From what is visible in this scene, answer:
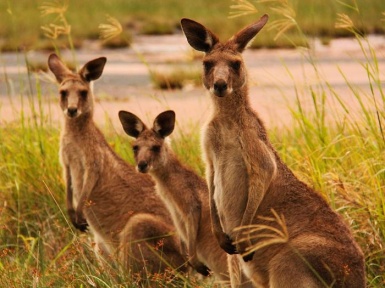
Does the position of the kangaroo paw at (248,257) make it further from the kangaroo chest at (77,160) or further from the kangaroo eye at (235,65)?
the kangaroo chest at (77,160)

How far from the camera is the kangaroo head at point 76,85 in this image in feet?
26.9

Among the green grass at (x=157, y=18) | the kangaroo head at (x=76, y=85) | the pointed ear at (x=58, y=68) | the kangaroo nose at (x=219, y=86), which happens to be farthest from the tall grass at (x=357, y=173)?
the green grass at (x=157, y=18)

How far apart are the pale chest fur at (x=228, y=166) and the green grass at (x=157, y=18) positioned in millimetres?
13457

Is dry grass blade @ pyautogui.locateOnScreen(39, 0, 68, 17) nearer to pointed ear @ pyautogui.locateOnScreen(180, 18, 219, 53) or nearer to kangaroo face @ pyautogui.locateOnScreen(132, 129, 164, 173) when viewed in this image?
kangaroo face @ pyautogui.locateOnScreen(132, 129, 164, 173)

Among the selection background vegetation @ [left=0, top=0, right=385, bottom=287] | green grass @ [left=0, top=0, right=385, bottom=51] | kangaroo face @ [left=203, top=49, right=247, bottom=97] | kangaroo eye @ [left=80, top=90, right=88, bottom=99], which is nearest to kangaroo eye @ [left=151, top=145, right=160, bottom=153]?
background vegetation @ [left=0, top=0, right=385, bottom=287]

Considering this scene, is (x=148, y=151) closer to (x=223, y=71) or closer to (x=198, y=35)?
(x=198, y=35)

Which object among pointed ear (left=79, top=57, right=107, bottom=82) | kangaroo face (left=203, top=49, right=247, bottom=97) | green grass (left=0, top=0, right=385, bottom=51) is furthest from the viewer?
green grass (left=0, top=0, right=385, bottom=51)

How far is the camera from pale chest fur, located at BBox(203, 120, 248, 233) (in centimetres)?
617

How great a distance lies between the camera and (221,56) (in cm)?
618

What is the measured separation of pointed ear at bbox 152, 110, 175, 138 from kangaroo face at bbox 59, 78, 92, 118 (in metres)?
0.81

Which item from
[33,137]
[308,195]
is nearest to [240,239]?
[308,195]

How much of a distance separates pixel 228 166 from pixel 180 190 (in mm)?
1238

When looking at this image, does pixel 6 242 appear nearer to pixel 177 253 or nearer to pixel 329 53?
pixel 177 253

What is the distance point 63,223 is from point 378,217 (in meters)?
2.66
